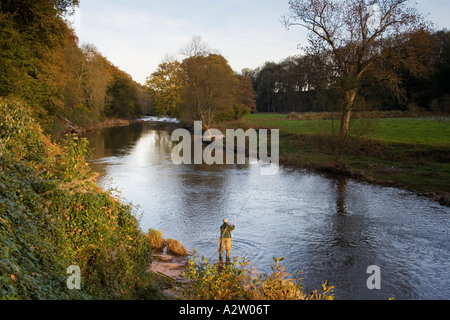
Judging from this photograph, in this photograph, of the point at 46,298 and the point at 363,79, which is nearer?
the point at 46,298

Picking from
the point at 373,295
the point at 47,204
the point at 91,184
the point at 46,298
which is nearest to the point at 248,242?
the point at 373,295

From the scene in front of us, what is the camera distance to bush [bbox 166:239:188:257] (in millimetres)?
11250

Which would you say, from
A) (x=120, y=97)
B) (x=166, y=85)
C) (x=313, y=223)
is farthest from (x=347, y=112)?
(x=120, y=97)

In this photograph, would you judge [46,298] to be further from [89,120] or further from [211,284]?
[89,120]

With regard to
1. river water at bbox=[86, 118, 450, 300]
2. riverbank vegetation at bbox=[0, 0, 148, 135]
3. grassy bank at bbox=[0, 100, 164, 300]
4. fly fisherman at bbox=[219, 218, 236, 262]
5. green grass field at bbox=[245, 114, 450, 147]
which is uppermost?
riverbank vegetation at bbox=[0, 0, 148, 135]

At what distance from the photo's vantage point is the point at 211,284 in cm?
666

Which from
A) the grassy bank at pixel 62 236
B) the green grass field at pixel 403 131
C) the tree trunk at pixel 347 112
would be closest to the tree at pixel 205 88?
the green grass field at pixel 403 131

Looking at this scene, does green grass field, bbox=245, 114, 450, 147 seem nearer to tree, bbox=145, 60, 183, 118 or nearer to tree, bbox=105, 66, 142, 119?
tree, bbox=145, 60, 183, 118

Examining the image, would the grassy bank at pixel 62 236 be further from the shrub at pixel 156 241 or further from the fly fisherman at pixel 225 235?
the fly fisherman at pixel 225 235

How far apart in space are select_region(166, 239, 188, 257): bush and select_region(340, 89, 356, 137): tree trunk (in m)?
17.6

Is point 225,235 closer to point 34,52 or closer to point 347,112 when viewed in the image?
point 347,112

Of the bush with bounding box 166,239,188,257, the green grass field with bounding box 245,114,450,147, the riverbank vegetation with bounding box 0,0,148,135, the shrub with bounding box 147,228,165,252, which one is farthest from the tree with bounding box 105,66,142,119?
the bush with bounding box 166,239,188,257

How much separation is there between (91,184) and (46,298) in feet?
15.1

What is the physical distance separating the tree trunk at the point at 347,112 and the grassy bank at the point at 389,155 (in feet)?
2.08
